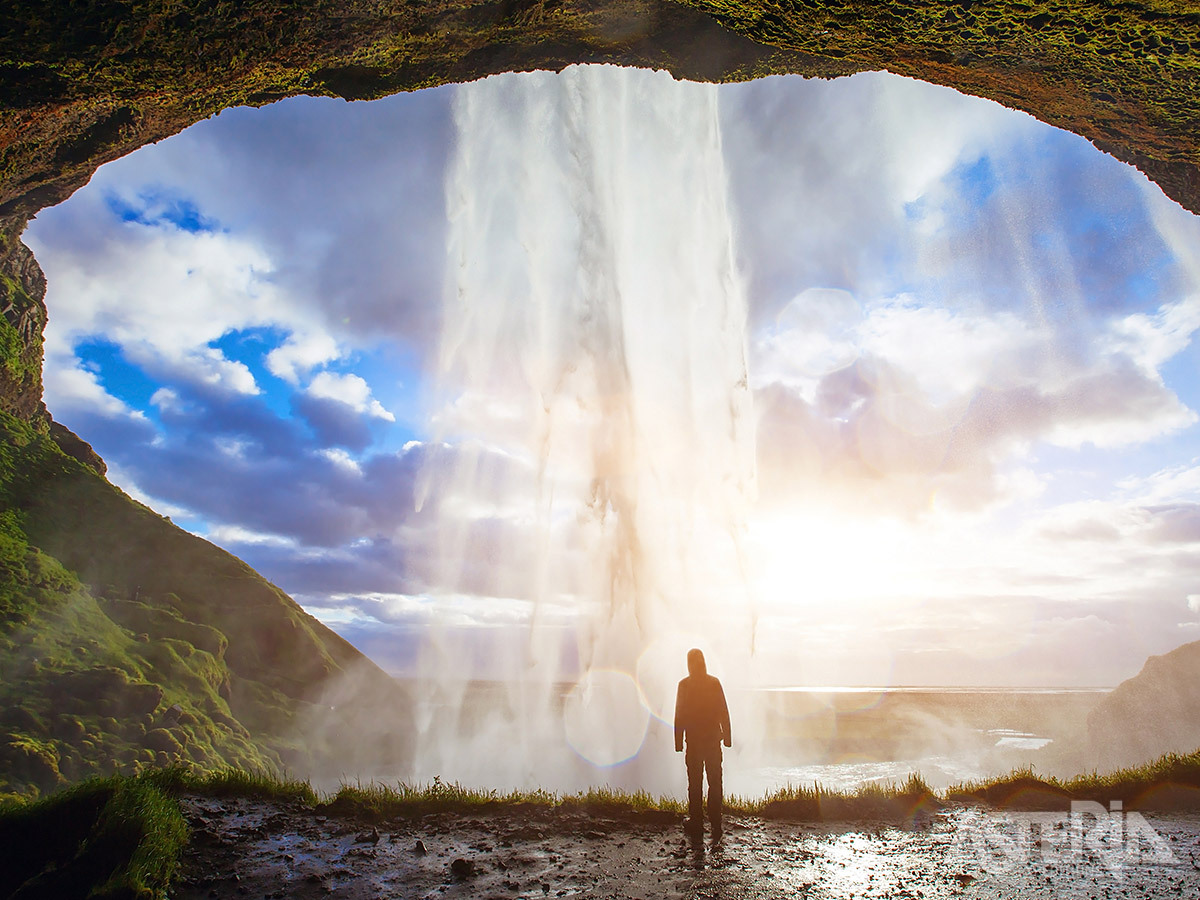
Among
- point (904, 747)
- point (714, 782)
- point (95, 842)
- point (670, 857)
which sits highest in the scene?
point (714, 782)

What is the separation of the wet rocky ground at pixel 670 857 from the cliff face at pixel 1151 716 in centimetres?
A: 4773

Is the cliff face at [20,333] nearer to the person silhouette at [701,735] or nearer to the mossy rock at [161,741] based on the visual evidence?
the mossy rock at [161,741]

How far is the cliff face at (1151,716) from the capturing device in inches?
1593

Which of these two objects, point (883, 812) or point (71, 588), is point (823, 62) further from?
point (71, 588)

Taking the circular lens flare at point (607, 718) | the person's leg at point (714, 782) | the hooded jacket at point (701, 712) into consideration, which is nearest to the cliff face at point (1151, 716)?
the circular lens flare at point (607, 718)

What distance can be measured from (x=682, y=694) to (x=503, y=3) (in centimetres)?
1069

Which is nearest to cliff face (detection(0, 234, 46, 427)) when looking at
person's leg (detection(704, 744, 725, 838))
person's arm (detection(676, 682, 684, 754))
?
person's arm (detection(676, 682, 684, 754))

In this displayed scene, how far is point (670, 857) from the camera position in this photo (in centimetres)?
589

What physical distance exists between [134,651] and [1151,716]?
73566 millimetres

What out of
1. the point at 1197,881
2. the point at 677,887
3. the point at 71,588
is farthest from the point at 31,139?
the point at 71,588

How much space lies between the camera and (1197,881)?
16.2ft

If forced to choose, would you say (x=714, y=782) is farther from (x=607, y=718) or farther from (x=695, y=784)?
(x=607, y=718)

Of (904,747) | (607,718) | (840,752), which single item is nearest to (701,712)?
(607,718)

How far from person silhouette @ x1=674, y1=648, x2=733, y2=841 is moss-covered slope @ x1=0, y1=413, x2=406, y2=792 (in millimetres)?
23658
